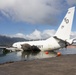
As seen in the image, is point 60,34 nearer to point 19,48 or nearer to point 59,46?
point 59,46

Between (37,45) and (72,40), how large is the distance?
17545 mm

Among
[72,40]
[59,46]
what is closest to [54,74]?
[72,40]

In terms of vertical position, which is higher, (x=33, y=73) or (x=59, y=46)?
(x=59, y=46)

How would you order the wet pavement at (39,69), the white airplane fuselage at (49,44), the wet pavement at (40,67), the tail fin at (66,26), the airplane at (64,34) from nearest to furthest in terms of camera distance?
1. the wet pavement at (39,69)
2. the wet pavement at (40,67)
3. the tail fin at (66,26)
4. the airplane at (64,34)
5. the white airplane fuselage at (49,44)

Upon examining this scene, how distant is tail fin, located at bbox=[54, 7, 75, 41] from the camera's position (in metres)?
59.9

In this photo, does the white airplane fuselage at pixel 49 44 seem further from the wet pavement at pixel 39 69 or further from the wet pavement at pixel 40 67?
the wet pavement at pixel 39 69

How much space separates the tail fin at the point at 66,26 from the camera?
197 feet

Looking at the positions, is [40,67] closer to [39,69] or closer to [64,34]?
[39,69]

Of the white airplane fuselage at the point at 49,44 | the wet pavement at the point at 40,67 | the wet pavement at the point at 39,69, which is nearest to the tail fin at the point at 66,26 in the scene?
the white airplane fuselage at the point at 49,44

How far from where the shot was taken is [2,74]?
1500cm

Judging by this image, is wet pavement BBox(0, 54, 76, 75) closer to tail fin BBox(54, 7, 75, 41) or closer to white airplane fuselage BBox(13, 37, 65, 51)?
tail fin BBox(54, 7, 75, 41)

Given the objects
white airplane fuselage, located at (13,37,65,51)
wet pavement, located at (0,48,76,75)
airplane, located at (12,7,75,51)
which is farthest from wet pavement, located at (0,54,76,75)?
white airplane fuselage, located at (13,37,65,51)

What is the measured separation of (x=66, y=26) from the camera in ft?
197

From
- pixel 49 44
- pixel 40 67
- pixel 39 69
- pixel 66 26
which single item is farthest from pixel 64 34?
pixel 39 69
